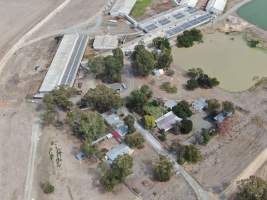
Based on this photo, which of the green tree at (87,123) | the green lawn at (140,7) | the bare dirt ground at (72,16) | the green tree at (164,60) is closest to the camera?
the green tree at (87,123)

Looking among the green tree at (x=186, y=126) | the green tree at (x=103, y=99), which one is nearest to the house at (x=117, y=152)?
the green tree at (x=103, y=99)

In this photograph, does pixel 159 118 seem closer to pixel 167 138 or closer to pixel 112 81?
pixel 167 138

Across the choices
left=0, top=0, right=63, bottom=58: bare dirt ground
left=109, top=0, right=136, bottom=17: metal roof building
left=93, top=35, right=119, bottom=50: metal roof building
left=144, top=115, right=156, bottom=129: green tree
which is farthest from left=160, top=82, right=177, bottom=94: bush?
left=0, top=0, right=63, bottom=58: bare dirt ground

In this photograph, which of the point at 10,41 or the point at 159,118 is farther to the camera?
the point at 10,41

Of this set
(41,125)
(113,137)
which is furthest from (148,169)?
(41,125)

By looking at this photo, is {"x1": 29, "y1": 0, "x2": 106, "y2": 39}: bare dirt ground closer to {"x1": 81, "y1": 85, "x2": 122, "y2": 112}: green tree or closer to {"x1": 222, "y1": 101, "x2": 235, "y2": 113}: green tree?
{"x1": 81, "y1": 85, "x2": 122, "y2": 112}: green tree

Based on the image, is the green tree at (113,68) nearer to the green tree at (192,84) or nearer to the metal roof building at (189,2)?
the green tree at (192,84)
